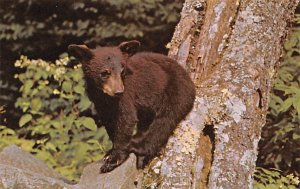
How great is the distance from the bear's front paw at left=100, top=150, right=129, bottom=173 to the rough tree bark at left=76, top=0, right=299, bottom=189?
54mm

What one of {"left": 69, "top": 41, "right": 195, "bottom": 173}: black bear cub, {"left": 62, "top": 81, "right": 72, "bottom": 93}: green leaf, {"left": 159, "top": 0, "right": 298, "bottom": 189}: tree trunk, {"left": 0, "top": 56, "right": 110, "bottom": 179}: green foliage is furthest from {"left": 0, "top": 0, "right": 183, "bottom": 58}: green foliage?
{"left": 69, "top": 41, "right": 195, "bottom": 173}: black bear cub

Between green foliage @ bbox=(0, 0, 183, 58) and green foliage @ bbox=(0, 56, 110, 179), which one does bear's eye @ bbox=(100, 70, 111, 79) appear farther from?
green foliage @ bbox=(0, 0, 183, 58)

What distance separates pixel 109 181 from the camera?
16.4 ft

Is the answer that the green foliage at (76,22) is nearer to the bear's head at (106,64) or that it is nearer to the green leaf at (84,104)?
the green leaf at (84,104)

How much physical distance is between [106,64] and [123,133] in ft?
1.59

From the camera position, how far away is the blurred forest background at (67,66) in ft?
23.6

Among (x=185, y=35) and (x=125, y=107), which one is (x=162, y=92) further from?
(x=185, y=35)

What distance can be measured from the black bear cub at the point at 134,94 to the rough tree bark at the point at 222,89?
0.10 meters

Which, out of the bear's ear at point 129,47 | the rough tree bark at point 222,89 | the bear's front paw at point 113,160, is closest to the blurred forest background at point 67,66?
the rough tree bark at point 222,89

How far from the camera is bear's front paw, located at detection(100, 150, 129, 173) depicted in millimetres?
4980

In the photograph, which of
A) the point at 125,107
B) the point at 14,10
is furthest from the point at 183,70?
the point at 14,10

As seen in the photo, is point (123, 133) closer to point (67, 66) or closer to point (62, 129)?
point (62, 129)

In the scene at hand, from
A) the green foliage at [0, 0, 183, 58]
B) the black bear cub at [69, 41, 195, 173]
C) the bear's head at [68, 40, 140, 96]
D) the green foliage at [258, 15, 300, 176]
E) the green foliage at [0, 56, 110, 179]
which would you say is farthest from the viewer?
the green foliage at [0, 0, 183, 58]

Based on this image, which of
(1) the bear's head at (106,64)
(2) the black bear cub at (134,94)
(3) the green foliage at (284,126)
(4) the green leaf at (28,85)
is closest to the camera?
(1) the bear's head at (106,64)
